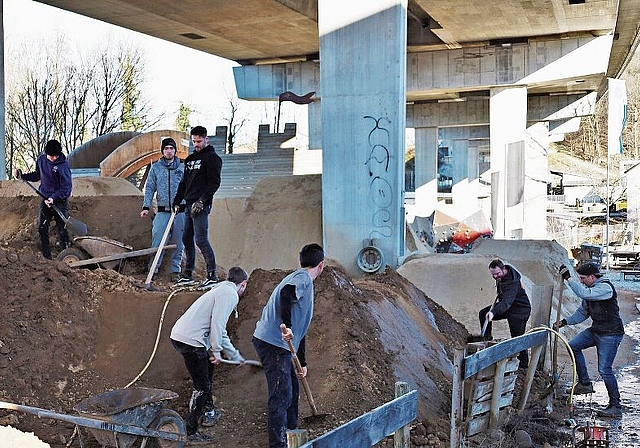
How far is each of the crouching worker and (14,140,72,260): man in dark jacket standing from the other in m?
5.06

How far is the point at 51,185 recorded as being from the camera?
10961 mm

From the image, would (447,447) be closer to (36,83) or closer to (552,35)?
(552,35)

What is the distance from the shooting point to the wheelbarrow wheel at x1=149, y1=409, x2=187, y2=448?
235 inches

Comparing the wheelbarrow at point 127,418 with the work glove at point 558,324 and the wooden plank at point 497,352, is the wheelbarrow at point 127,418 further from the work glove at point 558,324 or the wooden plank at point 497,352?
the work glove at point 558,324

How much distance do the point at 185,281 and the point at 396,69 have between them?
21.4 feet

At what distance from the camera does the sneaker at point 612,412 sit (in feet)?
31.2

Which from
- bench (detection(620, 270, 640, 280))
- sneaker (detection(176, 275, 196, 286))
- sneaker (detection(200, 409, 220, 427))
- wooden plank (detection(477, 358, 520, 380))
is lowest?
bench (detection(620, 270, 640, 280))

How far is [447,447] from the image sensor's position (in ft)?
23.2

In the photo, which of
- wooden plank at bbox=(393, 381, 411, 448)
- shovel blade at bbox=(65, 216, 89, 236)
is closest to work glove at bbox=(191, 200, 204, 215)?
shovel blade at bbox=(65, 216, 89, 236)

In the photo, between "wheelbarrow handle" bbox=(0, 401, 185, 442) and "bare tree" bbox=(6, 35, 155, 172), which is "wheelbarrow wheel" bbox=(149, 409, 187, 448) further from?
"bare tree" bbox=(6, 35, 155, 172)

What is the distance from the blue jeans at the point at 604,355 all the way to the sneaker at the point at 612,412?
2.1 inches

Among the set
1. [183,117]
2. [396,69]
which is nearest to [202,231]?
[396,69]

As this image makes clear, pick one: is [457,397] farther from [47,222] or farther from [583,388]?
[47,222]

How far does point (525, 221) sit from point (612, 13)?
10.6m
